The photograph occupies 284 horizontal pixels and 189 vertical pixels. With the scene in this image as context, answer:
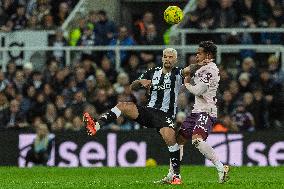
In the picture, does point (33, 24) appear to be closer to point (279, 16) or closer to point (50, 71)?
point (50, 71)

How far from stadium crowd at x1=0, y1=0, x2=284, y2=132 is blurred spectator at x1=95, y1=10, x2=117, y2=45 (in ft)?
0.08

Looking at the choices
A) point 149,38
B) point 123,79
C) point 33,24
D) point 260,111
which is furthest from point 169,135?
point 33,24

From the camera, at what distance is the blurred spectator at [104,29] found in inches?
1052

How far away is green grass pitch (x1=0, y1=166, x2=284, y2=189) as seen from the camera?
52.5 ft

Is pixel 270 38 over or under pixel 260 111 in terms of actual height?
over

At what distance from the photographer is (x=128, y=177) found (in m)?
19.5

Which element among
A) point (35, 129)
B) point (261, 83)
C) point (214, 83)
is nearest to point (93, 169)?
point (35, 129)

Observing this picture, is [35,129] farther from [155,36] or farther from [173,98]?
[173,98]

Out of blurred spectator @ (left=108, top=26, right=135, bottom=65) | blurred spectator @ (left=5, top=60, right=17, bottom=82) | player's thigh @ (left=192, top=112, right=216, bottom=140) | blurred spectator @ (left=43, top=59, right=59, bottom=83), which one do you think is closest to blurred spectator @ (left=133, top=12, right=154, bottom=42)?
blurred spectator @ (left=108, top=26, right=135, bottom=65)

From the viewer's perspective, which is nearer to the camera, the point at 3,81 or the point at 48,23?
the point at 3,81

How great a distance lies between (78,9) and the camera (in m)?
28.5

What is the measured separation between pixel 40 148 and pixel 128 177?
540cm

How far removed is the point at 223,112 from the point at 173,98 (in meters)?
8.18

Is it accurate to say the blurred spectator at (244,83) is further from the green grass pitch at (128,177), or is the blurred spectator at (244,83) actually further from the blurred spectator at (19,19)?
the blurred spectator at (19,19)
